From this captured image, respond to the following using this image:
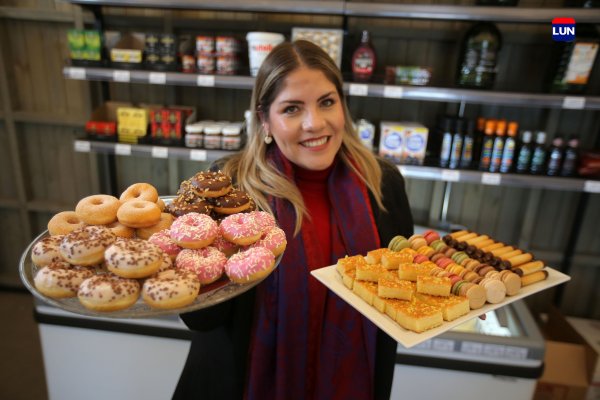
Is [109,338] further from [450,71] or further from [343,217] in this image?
[450,71]

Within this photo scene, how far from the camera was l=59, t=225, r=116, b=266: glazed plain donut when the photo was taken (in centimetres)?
92

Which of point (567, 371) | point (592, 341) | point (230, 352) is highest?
point (230, 352)

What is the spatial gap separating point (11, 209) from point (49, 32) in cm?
172

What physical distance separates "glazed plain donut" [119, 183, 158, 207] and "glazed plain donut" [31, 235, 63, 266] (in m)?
0.22

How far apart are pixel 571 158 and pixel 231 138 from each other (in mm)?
2145

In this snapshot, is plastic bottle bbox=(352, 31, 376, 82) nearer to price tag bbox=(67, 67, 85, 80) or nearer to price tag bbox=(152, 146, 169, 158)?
price tag bbox=(152, 146, 169, 158)

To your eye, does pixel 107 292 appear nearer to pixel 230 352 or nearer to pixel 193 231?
pixel 193 231

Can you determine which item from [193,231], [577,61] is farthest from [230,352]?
[577,61]

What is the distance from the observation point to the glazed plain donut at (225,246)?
1137 millimetres

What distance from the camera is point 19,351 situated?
10.5 feet

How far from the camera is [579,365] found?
2.40 m

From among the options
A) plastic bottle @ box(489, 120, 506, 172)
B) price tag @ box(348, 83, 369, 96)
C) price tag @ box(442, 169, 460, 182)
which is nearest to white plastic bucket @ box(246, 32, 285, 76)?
price tag @ box(348, 83, 369, 96)

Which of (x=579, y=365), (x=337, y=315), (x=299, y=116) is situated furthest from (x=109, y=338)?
(x=579, y=365)

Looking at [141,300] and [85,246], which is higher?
[85,246]
